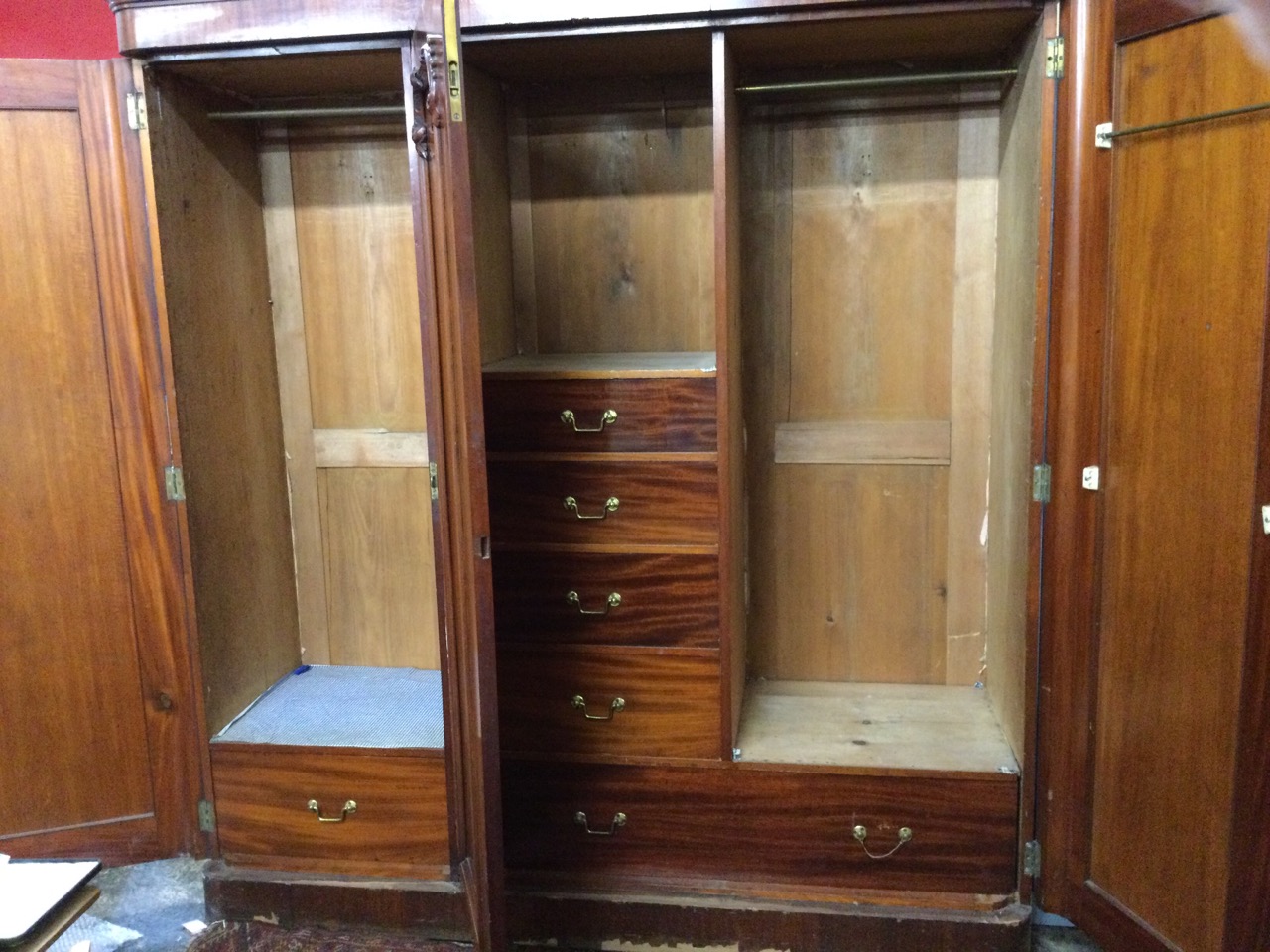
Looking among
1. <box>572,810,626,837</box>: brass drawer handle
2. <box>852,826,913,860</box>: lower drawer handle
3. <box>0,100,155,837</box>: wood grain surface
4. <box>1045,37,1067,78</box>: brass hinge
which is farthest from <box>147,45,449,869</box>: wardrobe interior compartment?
<box>1045,37,1067,78</box>: brass hinge

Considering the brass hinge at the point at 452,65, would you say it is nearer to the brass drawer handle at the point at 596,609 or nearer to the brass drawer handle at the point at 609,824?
the brass drawer handle at the point at 596,609

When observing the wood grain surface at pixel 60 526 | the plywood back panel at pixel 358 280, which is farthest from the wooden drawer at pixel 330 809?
the plywood back panel at pixel 358 280

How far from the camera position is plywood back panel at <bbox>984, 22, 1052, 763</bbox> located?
1840mm

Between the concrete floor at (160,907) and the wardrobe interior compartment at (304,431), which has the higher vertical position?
the wardrobe interior compartment at (304,431)

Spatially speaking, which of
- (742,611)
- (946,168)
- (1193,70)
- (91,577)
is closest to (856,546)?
(742,611)

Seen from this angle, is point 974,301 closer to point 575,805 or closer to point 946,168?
point 946,168

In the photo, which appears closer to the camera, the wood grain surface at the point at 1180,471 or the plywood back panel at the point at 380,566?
the wood grain surface at the point at 1180,471

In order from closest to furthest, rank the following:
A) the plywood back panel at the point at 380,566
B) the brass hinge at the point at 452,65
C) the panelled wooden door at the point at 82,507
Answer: the brass hinge at the point at 452,65
the panelled wooden door at the point at 82,507
the plywood back panel at the point at 380,566

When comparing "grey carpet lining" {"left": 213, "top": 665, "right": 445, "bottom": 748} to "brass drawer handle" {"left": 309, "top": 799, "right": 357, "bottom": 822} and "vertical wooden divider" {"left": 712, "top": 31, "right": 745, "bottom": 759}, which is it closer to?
"brass drawer handle" {"left": 309, "top": 799, "right": 357, "bottom": 822}

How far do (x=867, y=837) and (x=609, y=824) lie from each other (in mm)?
532

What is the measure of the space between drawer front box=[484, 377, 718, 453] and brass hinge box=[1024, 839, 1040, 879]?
0.99 metres

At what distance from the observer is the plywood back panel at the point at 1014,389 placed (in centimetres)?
184

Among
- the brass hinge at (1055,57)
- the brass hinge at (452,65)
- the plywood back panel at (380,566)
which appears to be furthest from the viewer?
the plywood back panel at (380,566)

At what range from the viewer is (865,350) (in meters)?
2.31
